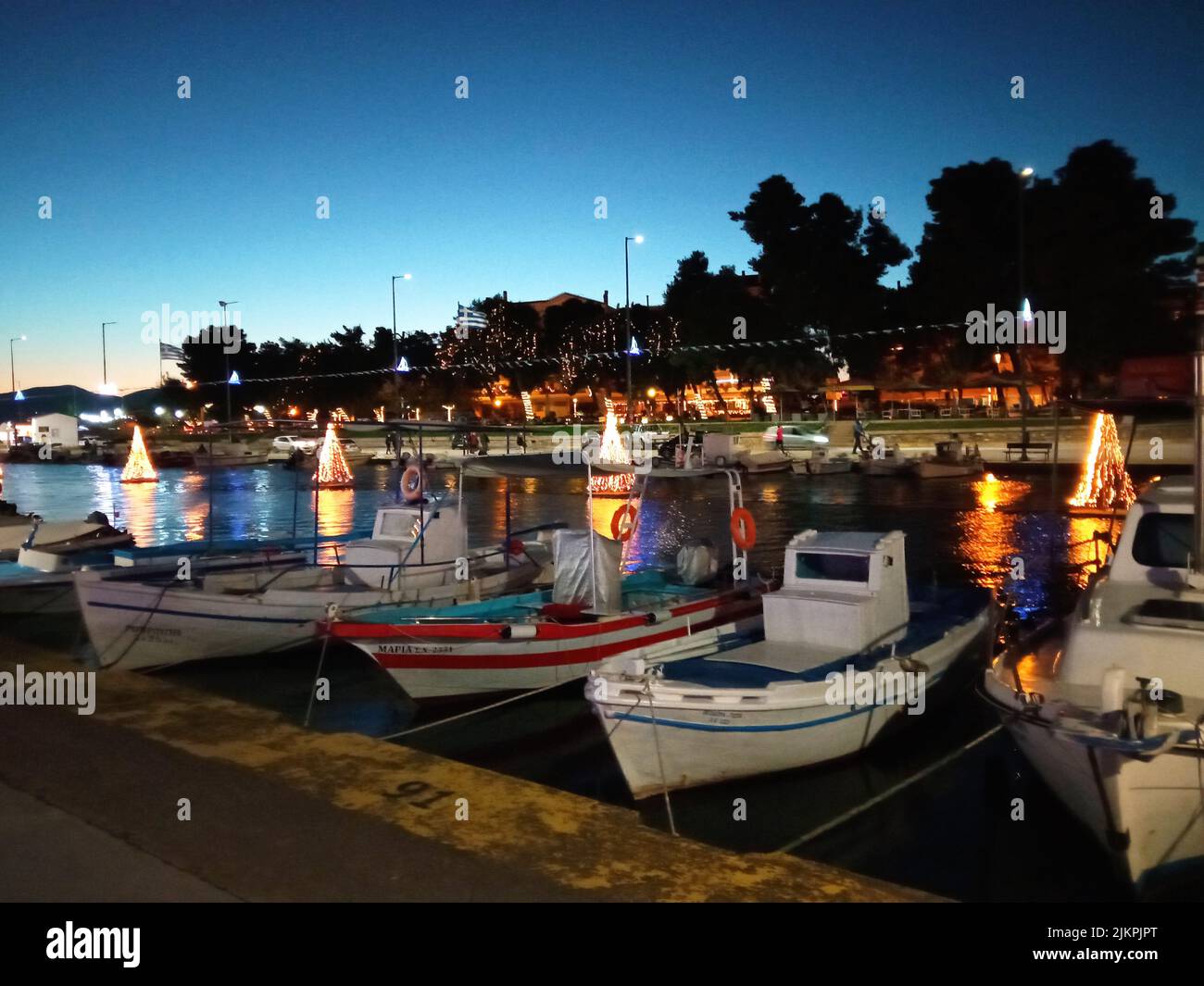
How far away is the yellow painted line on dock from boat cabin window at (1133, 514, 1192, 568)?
5.43m

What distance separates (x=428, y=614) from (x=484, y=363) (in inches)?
3208

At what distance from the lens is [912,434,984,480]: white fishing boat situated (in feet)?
144

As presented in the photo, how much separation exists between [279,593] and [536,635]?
423 cm

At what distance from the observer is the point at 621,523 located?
1398 centimetres

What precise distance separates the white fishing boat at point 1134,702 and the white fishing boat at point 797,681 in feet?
4.99

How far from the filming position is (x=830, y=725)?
1011cm

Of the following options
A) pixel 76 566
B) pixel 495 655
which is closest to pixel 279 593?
pixel 495 655

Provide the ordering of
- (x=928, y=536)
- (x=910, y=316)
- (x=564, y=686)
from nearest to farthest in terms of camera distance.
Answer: (x=564, y=686)
(x=928, y=536)
(x=910, y=316)

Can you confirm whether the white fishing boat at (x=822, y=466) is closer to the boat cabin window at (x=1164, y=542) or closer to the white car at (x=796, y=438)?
the white car at (x=796, y=438)

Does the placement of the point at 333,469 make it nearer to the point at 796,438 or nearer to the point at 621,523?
the point at 796,438

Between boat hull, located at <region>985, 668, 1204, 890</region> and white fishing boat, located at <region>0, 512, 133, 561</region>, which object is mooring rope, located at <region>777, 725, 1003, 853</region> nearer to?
boat hull, located at <region>985, 668, 1204, 890</region>
